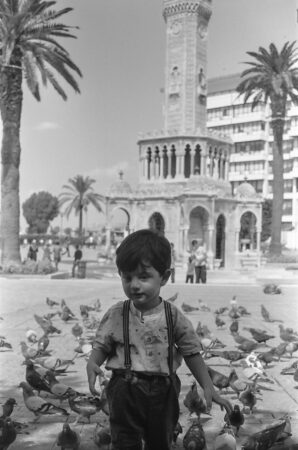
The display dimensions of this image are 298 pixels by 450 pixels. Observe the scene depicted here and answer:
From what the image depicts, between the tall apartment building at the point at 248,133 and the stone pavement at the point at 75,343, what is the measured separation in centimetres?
5863

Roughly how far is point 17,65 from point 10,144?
2.79 meters

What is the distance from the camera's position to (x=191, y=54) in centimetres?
4553

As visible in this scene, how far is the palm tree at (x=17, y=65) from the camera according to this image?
65.9 feet

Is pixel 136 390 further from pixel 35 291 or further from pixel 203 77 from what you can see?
pixel 203 77

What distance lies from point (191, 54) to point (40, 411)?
1735 inches

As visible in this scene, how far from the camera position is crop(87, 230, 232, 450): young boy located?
287 centimetres

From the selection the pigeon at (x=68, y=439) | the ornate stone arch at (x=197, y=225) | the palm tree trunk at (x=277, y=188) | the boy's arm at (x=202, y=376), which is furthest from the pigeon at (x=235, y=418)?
the ornate stone arch at (x=197, y=225)

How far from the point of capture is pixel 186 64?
45.7 m

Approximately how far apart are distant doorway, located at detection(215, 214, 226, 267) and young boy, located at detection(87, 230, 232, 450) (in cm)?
4065

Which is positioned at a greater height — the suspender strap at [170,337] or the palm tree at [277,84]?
the palm tree at [277,84]

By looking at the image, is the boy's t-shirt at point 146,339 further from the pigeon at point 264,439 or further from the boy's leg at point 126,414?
the pigeon at point 264,439

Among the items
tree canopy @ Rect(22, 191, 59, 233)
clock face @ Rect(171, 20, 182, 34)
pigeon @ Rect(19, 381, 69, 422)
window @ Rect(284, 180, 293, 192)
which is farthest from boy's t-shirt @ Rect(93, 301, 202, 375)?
tree canopy @ Rect(22, 191, 59, 233)

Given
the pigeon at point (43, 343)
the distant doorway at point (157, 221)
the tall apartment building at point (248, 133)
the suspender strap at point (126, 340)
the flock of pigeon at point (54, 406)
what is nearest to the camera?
the suspender strap at point (126, 340)

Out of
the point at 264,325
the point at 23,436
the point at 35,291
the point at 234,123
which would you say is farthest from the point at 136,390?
the point at 234,123
